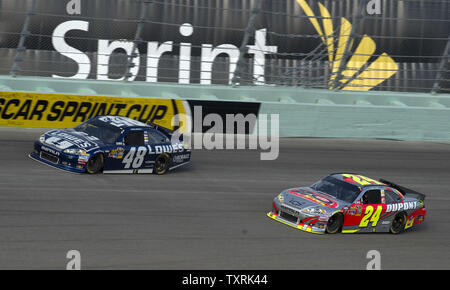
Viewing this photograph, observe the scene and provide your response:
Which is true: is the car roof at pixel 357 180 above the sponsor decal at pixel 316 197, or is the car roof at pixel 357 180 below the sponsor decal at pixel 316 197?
above

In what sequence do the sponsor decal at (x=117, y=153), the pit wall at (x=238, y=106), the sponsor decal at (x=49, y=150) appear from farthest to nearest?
the pit wall at (x=238, y=106) < the sponsor decal at (x=117, y=153) < the sponsor decal at (x=49, y=150)

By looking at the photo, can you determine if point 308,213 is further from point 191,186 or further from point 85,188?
point 85,188

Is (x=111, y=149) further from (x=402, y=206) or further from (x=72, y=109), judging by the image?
(x=402, y=206)

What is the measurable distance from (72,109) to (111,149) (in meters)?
4.54

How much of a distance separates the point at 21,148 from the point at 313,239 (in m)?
7.55

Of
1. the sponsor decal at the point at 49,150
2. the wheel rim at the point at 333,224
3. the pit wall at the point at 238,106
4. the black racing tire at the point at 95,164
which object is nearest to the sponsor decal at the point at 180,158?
the black racing tire at the point at 95,164

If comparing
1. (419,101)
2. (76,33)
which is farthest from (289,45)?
(76,33)

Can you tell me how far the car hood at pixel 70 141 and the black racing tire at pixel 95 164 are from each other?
20 centimetres

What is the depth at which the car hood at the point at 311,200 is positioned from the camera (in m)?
10.4

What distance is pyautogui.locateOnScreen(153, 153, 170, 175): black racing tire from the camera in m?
13.5

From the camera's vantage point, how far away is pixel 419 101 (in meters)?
20.5

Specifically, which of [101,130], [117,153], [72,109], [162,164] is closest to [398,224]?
[162,164]

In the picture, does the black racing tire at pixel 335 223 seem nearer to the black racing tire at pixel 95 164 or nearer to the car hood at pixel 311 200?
the car hood at pixel 311 200
